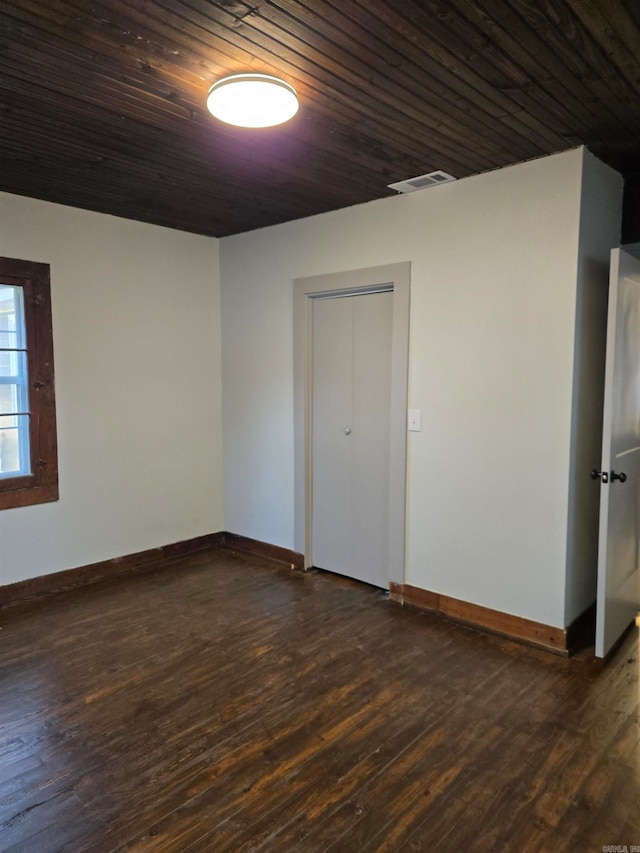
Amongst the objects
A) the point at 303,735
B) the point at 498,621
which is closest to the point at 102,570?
the point at 303,735

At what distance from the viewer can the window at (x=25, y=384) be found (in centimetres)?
344

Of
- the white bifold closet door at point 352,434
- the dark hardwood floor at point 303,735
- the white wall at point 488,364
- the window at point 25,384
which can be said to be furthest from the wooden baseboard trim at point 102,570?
the white wall at point 488,364

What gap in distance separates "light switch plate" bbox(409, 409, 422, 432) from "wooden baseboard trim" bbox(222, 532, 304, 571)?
54.4 inches

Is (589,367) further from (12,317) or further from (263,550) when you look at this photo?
(12,317)

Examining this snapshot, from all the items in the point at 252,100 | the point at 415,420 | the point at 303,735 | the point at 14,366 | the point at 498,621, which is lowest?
the point at 303,735

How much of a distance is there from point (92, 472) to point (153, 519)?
0.63 meters

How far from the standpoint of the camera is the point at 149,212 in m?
3.77

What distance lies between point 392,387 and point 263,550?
179cm

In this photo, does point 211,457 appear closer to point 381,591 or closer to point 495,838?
point 381,591

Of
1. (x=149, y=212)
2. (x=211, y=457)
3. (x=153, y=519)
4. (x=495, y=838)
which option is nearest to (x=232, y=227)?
(x=149, y=212)

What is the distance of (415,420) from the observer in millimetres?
3348

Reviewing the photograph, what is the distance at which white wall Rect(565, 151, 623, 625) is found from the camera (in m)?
2.76

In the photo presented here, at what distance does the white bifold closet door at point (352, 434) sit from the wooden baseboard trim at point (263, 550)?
152mm

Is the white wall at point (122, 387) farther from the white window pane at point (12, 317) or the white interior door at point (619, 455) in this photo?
the white interior door at point (619, 455)
